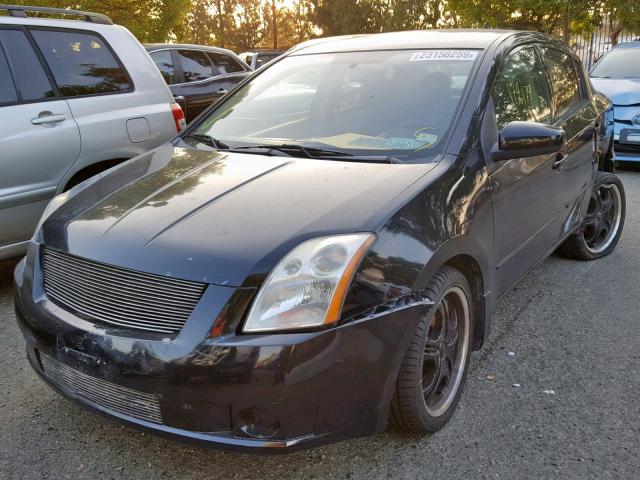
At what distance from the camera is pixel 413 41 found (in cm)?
350

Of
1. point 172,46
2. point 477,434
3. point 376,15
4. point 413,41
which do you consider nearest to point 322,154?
point 413,41

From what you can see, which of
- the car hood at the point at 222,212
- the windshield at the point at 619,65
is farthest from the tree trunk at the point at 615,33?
the car hood at the point at 222,212

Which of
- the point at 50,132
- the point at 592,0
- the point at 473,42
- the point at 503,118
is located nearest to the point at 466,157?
the point at 503,118

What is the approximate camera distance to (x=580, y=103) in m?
4.29

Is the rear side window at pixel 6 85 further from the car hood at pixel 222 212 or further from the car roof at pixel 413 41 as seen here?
the car roof at pixel 413 41

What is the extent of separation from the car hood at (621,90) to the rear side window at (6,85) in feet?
22.8

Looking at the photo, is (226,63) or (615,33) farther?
(615,33)

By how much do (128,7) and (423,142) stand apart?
13013 mm

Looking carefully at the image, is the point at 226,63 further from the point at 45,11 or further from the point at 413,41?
the point at 413,41

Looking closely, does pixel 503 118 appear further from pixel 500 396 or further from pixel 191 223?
pixel 191 223

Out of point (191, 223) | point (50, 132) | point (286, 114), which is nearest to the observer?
point (191, 223)

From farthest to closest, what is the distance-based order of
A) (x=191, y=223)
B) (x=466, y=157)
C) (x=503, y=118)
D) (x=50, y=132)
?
(x=50, y=132), (x=503, y=118), (x=466, y=157), (x=191, y=223)

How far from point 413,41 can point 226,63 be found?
6.04 m

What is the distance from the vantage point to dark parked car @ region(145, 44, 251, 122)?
8.09m
